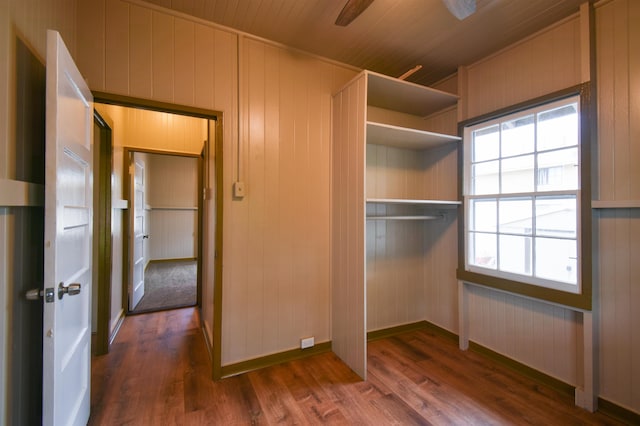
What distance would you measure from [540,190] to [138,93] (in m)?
3.00

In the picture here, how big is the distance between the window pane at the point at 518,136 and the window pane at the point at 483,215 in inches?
17.4

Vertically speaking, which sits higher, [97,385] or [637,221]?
[637,221]

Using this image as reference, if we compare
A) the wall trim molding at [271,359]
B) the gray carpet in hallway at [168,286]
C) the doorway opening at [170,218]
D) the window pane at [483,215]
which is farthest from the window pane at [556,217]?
the doorway opening at [170,218]

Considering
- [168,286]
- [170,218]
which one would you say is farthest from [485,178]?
[170,218]

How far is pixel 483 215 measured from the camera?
2.52 metres

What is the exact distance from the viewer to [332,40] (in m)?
2.25

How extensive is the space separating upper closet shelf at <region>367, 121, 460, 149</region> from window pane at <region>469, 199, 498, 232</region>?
2.13 ft

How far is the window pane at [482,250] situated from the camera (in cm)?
243

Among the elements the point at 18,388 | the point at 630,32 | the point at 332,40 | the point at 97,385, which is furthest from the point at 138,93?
the point at 630,32

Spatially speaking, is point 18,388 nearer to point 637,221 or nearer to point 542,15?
point 637,221

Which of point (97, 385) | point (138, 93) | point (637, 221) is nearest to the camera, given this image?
point (637, 221)

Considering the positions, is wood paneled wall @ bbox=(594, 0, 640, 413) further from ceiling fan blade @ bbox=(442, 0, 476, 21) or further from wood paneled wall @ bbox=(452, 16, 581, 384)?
ceiling fan blade @ bbox=(442, 0, 476, 21)

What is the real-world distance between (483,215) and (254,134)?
2.16 meters

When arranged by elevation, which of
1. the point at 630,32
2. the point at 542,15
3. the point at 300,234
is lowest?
the point at 300,234
